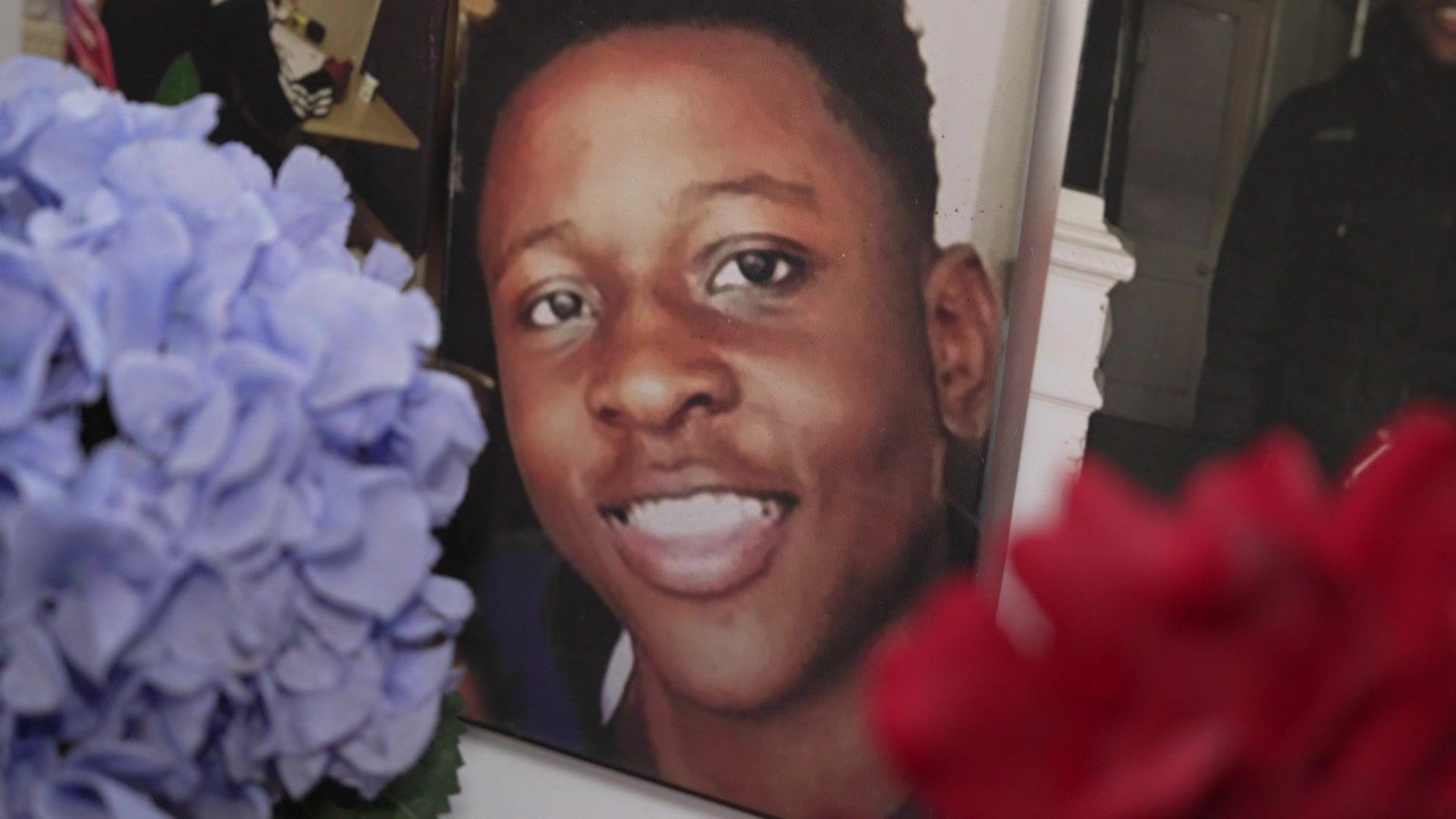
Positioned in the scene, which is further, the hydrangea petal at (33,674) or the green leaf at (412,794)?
the green leaf at (412,794)

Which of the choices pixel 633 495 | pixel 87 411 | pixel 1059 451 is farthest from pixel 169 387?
pixel 1059 451

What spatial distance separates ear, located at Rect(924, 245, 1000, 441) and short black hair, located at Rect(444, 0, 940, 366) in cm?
2

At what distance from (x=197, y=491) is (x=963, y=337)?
383 millimetres

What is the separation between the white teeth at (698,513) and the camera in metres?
0.74

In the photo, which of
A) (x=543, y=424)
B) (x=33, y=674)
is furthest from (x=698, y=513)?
(x=33, y=674)

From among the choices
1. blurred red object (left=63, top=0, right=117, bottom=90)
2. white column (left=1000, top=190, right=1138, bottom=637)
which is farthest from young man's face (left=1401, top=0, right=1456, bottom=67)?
blurred red object (left=63, top=0, right=117, bottom=90)

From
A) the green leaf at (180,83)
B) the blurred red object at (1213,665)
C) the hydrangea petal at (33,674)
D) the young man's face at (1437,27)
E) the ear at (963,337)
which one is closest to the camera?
the blurred red object at (1213,665)

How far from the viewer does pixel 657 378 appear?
2.47 ft

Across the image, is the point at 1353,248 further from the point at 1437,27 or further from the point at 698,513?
the point at 698,513

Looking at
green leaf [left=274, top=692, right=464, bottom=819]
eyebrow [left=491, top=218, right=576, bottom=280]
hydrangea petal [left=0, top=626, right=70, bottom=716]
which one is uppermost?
eyebrow [left=491, top=218, right=576, bottom=280]

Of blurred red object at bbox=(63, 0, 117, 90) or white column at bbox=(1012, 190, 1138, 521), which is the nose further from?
blurred red object at bbox=(63, 0, 117, 90)

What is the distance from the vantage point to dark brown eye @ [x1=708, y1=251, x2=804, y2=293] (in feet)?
2.39

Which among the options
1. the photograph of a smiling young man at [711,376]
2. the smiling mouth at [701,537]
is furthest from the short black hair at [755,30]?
the smiling mouth at [701,537]

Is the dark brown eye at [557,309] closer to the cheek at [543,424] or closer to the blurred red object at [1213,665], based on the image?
the cheek at [543,424]
